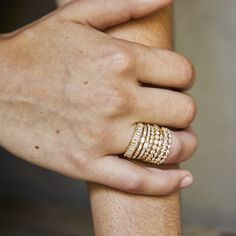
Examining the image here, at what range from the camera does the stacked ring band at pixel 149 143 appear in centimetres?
54

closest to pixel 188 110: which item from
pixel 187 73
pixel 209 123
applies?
pixel 187 73

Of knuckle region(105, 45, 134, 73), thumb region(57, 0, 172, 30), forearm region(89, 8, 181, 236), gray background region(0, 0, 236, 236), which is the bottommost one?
gray background region(0, 0, 236, 236)

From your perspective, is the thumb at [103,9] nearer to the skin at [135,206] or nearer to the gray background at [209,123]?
the skin at [135,206]

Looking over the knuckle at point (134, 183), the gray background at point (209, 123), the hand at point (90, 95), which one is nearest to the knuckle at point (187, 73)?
the hand at point (90, 95)

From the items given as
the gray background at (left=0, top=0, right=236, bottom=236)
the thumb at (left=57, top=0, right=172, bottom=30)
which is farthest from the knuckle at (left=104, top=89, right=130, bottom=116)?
the gray background at (left=0, top=0, right=236, bottom=236)

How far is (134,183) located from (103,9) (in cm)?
22

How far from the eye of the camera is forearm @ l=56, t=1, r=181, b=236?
0.60 metres

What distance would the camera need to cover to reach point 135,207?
60 centimetres

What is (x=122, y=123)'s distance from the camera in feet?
1.76

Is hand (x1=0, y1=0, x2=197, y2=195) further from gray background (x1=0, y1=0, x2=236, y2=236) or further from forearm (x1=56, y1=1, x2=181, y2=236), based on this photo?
gray background (x1=0, y1=0, x2=236, y2=236)

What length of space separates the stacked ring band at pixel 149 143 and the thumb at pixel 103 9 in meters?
0.14

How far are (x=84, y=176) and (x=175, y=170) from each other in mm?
124

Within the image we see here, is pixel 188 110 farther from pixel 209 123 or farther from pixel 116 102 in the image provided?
pixel 209 123

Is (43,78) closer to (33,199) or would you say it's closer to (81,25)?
(81,25)
